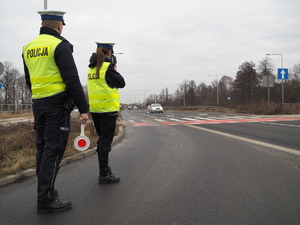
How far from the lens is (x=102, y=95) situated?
366cm

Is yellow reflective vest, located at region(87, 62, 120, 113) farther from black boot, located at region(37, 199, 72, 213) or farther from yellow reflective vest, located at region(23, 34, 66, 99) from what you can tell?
black boot, located at region(37, 199, 72, 213)

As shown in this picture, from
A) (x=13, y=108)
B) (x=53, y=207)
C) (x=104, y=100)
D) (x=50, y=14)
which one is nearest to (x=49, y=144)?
(x=53, y=207)

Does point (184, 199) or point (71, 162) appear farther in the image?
point (71, 162)

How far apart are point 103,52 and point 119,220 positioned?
7.80 ft

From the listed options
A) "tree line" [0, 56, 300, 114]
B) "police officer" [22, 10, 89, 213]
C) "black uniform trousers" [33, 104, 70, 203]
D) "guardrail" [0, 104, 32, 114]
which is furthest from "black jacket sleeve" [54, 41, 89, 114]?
"tree line" [0, 56, 300, 114]

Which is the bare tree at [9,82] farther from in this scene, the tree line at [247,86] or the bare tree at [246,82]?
the bare tree at [246,82]

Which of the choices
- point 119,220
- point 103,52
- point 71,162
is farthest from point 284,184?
point 71,162

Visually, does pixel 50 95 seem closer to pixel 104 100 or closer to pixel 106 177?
pixel 104 100

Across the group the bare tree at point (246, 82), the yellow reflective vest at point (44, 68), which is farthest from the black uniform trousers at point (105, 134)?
the bare tree at point (246, 82)

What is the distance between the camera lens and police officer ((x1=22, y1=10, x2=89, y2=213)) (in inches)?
106

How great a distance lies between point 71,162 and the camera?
16.8 feet

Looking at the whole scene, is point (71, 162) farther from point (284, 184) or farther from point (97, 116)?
point (284, 184)

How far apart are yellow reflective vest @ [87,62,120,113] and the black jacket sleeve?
80 cm

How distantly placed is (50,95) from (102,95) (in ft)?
3.34
